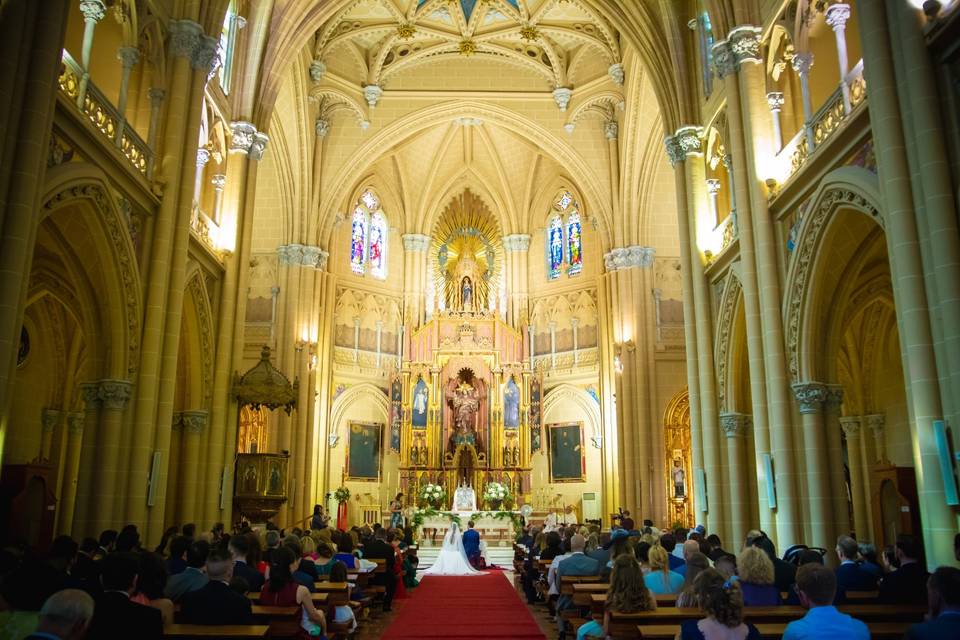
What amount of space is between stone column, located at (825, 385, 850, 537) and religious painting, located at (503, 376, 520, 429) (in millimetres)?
18823

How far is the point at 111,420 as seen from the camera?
14.2m

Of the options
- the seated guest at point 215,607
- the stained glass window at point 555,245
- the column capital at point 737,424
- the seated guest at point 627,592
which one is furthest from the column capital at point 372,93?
the seated guest at point 215,607

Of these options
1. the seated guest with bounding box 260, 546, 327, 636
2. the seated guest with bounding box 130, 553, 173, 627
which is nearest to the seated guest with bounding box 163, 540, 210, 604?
the seated guest with bounding box 260, 546, 327, 636

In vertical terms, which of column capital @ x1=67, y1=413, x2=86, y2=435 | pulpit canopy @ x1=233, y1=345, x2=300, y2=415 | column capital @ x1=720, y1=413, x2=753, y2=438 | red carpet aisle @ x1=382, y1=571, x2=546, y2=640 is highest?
pulpit canopy @ x1=233, y1=345, x2=300, y2=415

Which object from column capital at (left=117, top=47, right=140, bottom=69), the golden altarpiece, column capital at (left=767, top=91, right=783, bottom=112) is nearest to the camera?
column capital at (left=117, top=47, right=140, bottom=69)

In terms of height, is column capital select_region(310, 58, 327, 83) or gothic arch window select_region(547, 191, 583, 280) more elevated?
column capital select_region(310, 58, 327, 83)

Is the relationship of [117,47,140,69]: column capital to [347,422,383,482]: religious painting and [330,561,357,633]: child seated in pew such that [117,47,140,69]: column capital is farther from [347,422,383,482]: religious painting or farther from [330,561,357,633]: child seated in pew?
[347,422,383,482]: religious painting

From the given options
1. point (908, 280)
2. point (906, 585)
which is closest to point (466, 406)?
point (908, 280)

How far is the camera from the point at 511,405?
108 feet

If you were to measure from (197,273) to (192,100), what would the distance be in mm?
3774

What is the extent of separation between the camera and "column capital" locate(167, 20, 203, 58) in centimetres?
1642

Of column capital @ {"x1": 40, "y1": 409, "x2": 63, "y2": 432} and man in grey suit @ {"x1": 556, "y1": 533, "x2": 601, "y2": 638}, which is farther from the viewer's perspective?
column capital @ {"x1": 40, "y1": 409, "x2": 63, "y2": 432}

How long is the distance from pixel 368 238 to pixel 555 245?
8.17 m

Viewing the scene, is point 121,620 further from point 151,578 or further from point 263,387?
point 263,387
